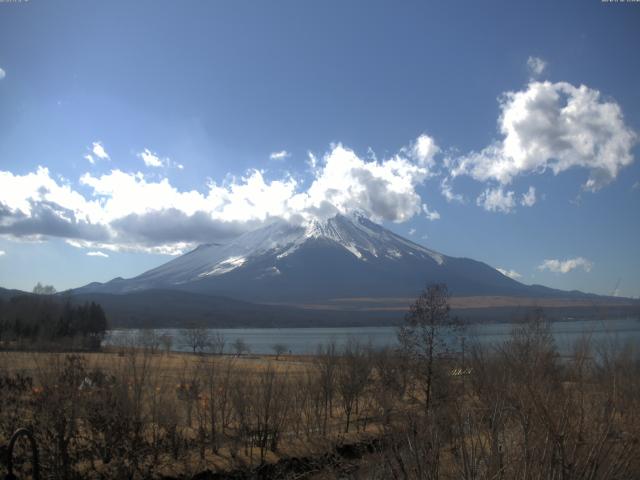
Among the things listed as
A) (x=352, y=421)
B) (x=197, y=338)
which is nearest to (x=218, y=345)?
(x=352, y=421)

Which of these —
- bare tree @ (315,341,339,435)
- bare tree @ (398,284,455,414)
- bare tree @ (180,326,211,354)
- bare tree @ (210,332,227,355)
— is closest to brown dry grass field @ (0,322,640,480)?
bare tree @ (315,341,339,435)

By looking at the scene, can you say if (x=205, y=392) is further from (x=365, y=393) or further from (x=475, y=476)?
(x=475, y=476)

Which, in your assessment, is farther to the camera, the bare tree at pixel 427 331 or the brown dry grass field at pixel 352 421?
the bare tree at pixel 427 331

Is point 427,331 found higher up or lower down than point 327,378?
higher up

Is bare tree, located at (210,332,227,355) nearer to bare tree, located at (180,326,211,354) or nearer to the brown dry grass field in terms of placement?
bare tree, located at (180,326,211,354)

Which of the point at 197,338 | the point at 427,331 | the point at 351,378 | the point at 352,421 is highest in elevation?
the point at 427,331

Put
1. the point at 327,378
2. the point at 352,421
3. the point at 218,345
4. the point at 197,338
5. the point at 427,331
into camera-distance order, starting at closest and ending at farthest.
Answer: the point at 352,421 < the point at 327,378 < the point at 427,331 < the point at 218,345 < the point at 197,338

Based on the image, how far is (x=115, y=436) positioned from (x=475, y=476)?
10.6 metres

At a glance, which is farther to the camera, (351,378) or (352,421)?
(351,378)

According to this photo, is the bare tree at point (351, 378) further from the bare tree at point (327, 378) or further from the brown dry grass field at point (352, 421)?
the bare tree at point (327, 378)

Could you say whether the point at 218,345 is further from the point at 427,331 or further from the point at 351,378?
the point at 427,331

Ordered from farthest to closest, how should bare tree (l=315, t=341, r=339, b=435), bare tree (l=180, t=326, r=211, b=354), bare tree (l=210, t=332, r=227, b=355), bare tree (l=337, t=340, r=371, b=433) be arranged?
bare tree (l=180, t=326, r=211, b=354), bare tree (l=210, t=332, r=227, b=355), bare tree (l=337, t=340, r=371, b=433), bare tree (l=315, t=341, r=339, b=435)

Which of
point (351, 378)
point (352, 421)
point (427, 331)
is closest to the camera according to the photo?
point (352, 421)

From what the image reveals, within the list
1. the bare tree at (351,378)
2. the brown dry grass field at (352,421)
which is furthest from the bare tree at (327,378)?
the bare tree at (351,378)
